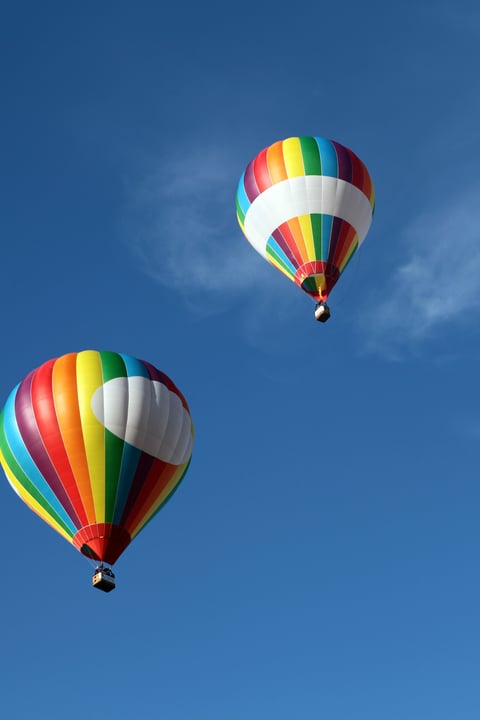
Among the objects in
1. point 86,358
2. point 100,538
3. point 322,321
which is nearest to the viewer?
point 100,538

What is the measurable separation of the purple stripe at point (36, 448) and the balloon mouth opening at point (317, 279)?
9524 millimetres

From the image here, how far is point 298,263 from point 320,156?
3.27 m

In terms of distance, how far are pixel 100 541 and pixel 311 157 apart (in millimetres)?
14186

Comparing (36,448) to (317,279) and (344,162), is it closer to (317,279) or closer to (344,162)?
(317,279)

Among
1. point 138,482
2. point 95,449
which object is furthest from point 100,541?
point 95,449

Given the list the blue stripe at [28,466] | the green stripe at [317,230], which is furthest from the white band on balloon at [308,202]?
the blue stripe at [28,466]

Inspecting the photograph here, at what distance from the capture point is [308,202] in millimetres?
39500

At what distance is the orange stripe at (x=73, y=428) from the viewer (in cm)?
3164

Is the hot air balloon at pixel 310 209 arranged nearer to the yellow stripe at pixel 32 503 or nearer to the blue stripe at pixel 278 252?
the blue stripe at pixel 278 252

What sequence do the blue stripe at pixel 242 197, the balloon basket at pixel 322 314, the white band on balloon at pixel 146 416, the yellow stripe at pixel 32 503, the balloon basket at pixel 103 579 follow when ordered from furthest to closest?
the blue stripe at pixel 242 197 → the balloon basket at pixel 322 314 → the white band on balloon at pixel 146 416 → the yellow stripe at pixel 32 503 → the balloon basket at pixel 103 579

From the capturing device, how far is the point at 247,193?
135ft

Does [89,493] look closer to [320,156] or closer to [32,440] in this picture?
[32,440]

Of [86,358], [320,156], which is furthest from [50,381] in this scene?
[320,156]

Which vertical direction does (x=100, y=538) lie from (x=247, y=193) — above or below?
below
